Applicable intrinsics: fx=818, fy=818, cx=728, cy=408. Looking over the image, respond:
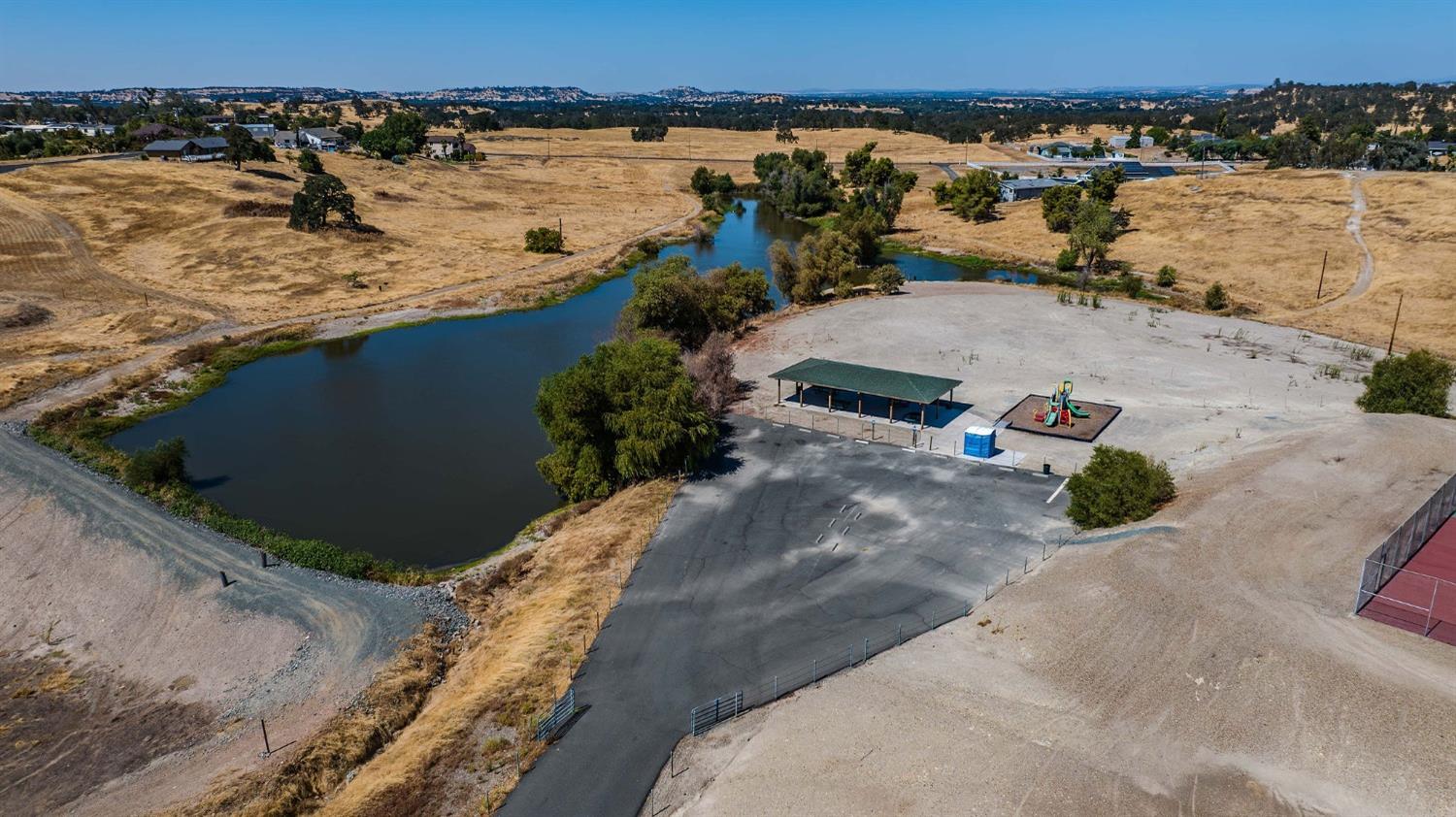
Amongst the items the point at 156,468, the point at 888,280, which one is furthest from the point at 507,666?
the point at 888,280

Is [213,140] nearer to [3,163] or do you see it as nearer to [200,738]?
[3,163]

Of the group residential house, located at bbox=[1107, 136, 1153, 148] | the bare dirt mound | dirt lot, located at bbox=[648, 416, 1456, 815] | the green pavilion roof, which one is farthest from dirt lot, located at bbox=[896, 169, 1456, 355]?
the bare dirt mound

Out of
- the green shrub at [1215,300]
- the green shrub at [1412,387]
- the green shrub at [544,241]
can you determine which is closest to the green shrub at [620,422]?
the green shrub at [1412,387]

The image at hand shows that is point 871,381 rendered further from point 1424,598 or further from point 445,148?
point 445,148

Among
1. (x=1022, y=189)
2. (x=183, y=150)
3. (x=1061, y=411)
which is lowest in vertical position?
(x=1061, y=411)

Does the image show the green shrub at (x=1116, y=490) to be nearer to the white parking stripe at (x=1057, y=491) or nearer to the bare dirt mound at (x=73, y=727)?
the white parking stripe at (x=1057, y=491)
